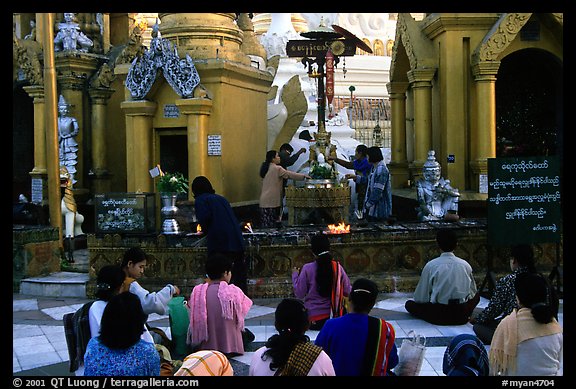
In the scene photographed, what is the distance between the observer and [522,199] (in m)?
8.74

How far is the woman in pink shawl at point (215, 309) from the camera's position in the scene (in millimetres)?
6766

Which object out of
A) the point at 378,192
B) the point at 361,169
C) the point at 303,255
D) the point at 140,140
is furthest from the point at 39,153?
the point at 303,255

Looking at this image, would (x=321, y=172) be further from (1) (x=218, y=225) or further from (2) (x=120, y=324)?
(2) (x=120, y=324)

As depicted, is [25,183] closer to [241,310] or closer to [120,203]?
[120,203]

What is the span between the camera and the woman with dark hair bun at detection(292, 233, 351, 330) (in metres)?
7.33

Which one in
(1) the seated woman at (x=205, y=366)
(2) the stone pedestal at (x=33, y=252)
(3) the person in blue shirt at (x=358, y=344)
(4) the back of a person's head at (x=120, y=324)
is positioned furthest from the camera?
(2) the stone pedestal at (x=33, y=252)

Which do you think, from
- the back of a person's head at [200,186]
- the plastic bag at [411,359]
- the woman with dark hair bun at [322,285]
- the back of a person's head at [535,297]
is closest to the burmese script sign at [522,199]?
the woman with dark hair bun at [322,285]

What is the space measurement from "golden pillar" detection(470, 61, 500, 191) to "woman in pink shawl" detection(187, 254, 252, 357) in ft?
26.0

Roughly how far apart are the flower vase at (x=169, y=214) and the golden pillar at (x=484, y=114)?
5.84 meters

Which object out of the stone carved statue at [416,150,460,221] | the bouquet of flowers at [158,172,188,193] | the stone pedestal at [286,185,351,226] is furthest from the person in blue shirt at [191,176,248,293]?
the stone pedestal at [286,185,351,226]

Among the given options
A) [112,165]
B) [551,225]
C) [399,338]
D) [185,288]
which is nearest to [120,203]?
[185,288]

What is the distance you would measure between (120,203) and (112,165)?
22.3 feet

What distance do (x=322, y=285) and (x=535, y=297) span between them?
2.65 metres

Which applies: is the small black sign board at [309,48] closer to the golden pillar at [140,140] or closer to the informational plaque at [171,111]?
the informational plaque at [171,111]
